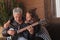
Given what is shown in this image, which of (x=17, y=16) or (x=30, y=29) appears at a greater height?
(x=17, y=16)

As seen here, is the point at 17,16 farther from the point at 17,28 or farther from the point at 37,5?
the point at 37,5

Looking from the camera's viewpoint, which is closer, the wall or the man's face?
the man's face

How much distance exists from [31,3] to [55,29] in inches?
49.2

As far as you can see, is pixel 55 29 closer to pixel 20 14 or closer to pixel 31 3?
pixel 20 14

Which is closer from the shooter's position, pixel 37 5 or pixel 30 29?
pixel 30 29

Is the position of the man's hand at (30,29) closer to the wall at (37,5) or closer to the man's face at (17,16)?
the man's face at (17,16)

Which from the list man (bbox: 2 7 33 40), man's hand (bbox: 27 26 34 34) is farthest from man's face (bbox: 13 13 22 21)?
man's hand (bbox: 27 26 34 34)

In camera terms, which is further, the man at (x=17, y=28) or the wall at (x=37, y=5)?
the wall at (x=37, y=5)

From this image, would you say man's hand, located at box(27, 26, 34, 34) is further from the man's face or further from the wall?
the wall

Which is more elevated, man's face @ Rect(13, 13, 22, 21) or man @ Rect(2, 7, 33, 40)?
man's face @ Rect(13, 13, 22, 21)

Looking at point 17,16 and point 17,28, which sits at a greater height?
point 17,16

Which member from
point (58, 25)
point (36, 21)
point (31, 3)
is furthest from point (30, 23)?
point (31, 3)

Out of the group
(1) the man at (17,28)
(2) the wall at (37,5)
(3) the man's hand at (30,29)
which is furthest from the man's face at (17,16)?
(2) the wall at (37,5)

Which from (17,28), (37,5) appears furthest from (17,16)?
(37,5)
